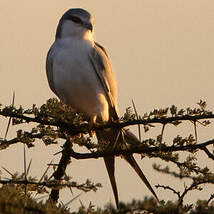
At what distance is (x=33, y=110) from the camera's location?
5188mm

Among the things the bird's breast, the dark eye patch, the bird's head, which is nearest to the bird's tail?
the bird's breast

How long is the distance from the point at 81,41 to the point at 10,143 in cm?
288

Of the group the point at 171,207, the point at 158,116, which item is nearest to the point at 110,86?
the point at 158,116

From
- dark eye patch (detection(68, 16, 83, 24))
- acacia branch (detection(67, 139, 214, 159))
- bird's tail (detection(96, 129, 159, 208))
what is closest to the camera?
acacia branch (detection(67, 139, 214, 159))

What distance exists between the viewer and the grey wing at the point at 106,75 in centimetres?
764

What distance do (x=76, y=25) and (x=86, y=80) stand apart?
1.13m

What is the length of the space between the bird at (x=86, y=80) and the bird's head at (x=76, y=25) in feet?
0.18

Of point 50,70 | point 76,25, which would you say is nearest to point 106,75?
point 50,70

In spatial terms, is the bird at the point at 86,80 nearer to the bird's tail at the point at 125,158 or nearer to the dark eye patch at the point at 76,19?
the bird's tail at the point at 125,158

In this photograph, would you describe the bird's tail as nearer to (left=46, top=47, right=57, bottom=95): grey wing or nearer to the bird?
the bird

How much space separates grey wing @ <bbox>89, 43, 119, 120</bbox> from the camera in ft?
25.1

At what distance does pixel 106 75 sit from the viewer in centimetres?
773

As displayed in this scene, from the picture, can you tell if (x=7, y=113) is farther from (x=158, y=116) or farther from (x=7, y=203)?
(x=7, y=203)

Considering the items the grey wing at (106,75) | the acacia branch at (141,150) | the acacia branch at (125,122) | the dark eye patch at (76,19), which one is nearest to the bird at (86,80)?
the grey wing at (106,75)
